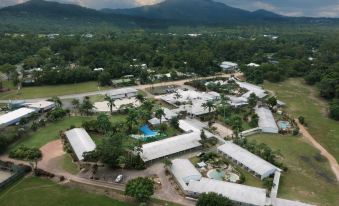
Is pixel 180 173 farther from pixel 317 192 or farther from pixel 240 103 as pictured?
pixel 240 103

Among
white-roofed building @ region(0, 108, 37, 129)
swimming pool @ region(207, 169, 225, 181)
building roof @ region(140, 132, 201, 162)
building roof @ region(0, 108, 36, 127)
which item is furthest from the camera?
building roof @ region(0, 108, 36, 127)

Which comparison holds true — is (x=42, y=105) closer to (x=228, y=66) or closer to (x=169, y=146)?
(x=169, y=146)

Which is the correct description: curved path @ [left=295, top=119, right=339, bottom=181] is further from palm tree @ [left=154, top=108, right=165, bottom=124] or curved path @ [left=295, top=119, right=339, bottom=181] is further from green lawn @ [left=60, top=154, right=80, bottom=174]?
green lawn @ [left=60, top=154, right=80, bottom=174]

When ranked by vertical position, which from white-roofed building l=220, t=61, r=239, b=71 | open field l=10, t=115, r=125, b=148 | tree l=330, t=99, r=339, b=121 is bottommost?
open field l=10, t=115, r=125, b=148

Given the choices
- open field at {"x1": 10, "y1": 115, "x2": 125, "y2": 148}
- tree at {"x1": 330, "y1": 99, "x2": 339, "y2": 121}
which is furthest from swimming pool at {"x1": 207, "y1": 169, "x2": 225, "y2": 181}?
tree at {"x1": 330, "y1": 99, "x2": 339, "y2": 121}

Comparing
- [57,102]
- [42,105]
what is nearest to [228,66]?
[57,102]

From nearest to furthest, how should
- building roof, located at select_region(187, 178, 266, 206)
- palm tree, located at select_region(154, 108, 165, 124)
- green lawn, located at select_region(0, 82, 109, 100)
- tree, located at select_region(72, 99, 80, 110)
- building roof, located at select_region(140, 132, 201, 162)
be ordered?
building roof, located at select_region(187, 178, 266, 206), building roof, located at select_region(140, 132, 201, 162), palm tree, located at select_region(154, 108, 165, 124), tree, located at select_region(72, 99, 80, 110), green lawn, located at select_region(0, 82, 109, 100)

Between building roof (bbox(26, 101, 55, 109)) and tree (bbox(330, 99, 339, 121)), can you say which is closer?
tree (bbox(330, 99, 339, 121))
